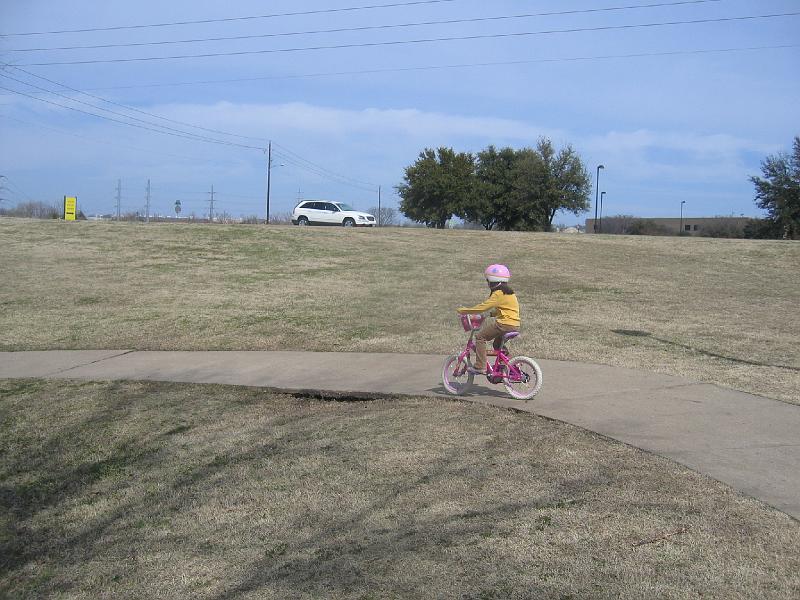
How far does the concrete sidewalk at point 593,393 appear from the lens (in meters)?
5.86

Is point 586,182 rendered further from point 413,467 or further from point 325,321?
point 413,467

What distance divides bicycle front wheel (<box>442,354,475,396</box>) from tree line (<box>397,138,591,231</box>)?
2107 inches

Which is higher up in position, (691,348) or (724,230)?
(724,230)

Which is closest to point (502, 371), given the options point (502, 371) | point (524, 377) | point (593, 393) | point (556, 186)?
point (502, 371)

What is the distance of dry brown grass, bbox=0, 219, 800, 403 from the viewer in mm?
11461

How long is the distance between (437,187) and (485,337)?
5550cm

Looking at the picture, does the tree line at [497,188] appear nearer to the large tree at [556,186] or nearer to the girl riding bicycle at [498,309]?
the large tree at [556,186]

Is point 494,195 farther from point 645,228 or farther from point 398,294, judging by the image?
point 398,294

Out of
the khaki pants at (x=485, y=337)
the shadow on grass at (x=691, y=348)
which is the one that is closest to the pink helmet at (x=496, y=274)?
the khaki pants at (x=485, y=337)

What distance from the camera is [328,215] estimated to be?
40531 millimetres

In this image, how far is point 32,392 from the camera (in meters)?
9.34

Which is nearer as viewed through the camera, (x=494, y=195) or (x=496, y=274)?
(x=496, y=274)

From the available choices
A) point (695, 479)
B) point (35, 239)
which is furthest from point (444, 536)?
point (35, 239)

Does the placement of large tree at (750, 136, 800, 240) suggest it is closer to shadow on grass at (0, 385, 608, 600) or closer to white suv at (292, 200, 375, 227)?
white suv at (292, 200, 375, 227)
